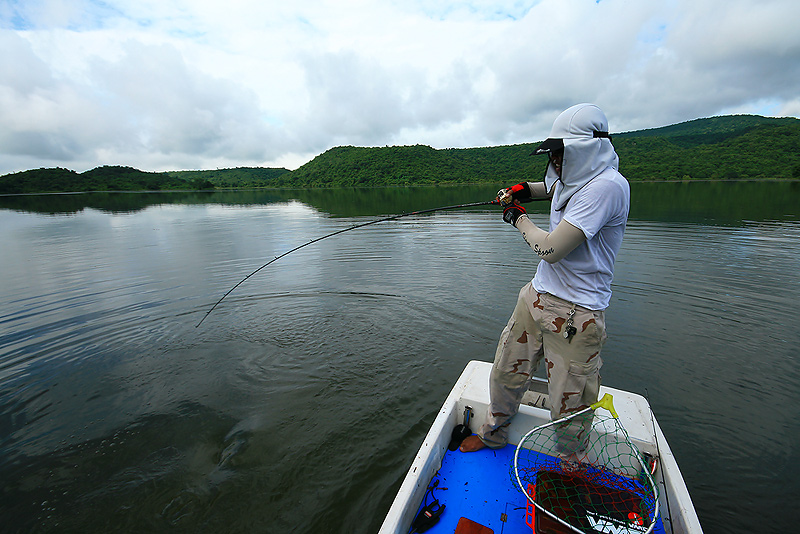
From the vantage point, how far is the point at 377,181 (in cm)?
11038

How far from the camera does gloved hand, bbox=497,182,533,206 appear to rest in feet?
9.30

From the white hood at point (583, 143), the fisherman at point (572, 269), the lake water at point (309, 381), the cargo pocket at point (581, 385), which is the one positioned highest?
the white hood at point (583, 143)

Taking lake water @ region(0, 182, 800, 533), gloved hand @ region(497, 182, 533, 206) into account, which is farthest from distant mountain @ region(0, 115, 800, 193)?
gloved hand @ region(497, 182, 533, 206)

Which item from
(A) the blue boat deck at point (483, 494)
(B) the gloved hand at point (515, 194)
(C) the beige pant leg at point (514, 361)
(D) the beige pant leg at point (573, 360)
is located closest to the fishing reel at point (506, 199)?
(B) the gloved hand at point (515, 194)

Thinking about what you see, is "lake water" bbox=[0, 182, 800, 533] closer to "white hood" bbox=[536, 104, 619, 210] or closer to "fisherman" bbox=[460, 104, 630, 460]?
"fisherman" bbox=[460, 104, 630, 460]

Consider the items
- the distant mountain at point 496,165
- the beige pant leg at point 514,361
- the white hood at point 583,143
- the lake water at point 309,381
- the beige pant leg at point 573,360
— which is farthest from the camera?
the distant mountain at point 496,165

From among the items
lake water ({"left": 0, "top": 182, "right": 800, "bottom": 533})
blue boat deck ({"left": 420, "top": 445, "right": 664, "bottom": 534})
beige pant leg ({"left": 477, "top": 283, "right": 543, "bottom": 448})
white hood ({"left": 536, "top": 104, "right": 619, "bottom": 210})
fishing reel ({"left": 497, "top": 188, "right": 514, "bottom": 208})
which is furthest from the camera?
lake water ({"left": 0, "top": 182, "right": 800, "bottom": 533})

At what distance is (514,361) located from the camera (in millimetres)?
2764

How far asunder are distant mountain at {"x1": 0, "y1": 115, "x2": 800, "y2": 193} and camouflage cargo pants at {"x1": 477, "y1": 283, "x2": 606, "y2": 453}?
8281cm

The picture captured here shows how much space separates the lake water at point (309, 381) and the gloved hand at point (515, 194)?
9.46 ft

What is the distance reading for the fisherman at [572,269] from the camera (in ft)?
6.93

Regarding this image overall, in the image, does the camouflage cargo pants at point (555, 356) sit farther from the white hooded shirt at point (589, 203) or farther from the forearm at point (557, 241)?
the forearm at point (557, 241)

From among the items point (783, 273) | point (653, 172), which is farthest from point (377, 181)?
point (783, 273)

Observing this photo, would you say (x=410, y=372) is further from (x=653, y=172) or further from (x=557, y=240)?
(x=653, y=172)
